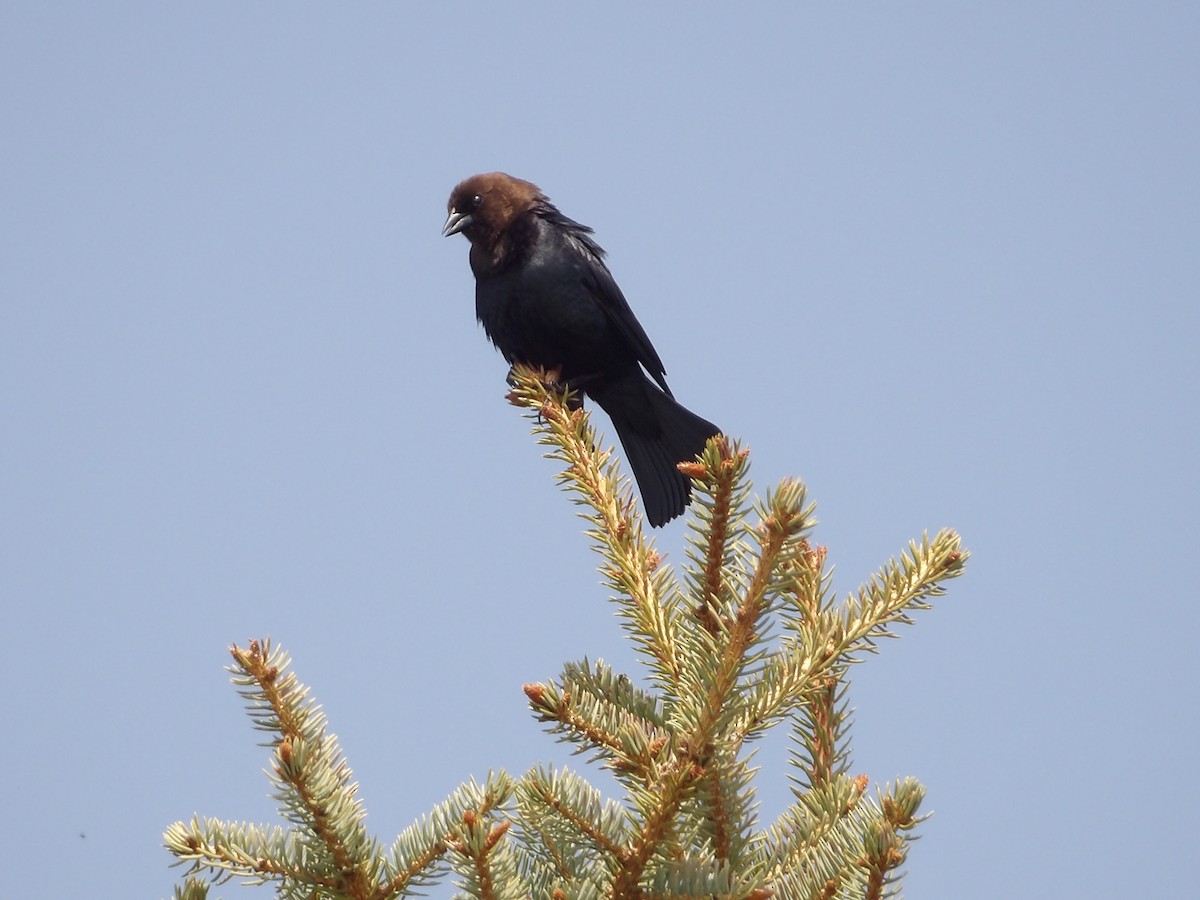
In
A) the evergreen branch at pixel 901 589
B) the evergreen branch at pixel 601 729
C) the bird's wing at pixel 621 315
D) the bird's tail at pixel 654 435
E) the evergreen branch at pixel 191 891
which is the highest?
the bird's wing at pixel 621 315

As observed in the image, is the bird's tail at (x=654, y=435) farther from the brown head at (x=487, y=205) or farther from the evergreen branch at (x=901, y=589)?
the evergreen branch at (x=901, y=589)

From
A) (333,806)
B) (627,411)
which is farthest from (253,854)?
(627,411)

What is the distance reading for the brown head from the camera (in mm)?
5691

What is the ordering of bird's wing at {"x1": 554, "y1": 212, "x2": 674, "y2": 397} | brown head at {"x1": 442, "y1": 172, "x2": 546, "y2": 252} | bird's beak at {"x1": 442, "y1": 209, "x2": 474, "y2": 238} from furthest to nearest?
bird's beak at {"x1": 442, "y1": 209, "x2": 474, "y2": 238}, brown head at {"x1": 442, "y1": 172, "x2": 546, "y2": 252}, bird's wing at {"x1": 554, "y1": 212, "x2": 674, "y2": 397}

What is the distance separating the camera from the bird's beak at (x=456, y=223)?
5.81 m

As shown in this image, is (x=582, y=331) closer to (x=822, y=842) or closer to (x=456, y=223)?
(x=456, y=223)

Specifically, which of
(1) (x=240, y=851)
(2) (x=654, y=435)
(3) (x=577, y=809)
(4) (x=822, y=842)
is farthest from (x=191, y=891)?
(2) (x=654, y=435)

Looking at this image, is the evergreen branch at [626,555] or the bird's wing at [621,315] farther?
the bird's wing at [621,315]

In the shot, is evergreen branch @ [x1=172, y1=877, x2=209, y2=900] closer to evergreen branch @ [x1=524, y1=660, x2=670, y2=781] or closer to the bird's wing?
evergreen branch @ [x1=524, y1=660, x2=670, y2=781]

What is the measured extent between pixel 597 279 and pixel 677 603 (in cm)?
350

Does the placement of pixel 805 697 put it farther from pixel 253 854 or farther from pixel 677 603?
pixel 253 854

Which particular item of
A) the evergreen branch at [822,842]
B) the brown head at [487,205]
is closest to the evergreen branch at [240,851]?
the evergreen branch at [822,842]

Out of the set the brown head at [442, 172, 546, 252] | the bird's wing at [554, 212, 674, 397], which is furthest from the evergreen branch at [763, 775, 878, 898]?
the brown head at [442, 172, 546, 252]

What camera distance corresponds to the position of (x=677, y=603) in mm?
2154
